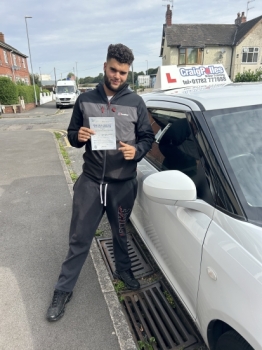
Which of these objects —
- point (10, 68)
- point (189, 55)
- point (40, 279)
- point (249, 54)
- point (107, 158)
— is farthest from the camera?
point (10, 68)

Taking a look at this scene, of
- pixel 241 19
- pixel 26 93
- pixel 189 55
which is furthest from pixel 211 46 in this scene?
pixel 26 93

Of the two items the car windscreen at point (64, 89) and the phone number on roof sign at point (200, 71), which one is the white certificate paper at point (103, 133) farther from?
the car windscreen at point (64, 89)

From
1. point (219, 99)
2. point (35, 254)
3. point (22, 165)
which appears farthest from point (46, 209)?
point (219, 99)

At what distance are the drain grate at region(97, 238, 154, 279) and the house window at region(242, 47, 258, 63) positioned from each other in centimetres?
3466

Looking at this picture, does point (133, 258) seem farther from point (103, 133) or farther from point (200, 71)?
point (200, 71)

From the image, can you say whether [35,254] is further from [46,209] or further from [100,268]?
[46,209]

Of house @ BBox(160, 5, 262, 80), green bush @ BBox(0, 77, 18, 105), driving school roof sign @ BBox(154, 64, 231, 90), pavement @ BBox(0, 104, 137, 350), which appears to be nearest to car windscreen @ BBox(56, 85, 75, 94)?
green bush @ BBox(0, 77, 18, 105)

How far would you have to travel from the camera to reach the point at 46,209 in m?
4.19

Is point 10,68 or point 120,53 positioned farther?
point 10,68

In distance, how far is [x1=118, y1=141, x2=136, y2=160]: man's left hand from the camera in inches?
77.4

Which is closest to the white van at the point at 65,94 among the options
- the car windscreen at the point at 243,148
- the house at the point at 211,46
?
the house at the point at 211,46

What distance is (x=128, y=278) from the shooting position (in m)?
2.56

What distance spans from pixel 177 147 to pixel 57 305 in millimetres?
1683

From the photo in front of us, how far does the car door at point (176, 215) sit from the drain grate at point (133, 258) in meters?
0.42
